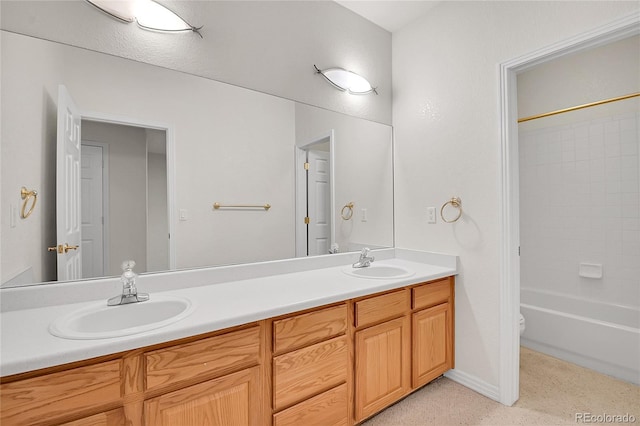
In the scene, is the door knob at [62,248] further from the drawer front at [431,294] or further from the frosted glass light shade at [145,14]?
the drawer front at [431,294]

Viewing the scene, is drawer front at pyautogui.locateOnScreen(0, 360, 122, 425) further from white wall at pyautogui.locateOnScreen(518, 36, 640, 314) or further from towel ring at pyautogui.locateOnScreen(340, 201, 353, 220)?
white wall at pyautogui.locateOnScreen(518, 36, 640, 314)

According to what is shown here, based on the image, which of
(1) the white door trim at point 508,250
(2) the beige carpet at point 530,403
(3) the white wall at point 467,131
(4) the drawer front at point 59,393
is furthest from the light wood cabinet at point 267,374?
(1) the white door trim at point 508,250

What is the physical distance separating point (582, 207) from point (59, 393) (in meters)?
3.50

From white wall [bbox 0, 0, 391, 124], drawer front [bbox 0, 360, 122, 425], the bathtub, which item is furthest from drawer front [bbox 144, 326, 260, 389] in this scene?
the bathtub

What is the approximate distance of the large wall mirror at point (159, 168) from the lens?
4.07ft

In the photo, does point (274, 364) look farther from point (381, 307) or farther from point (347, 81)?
point (347, 81)

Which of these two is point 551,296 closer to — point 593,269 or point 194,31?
point 593,269

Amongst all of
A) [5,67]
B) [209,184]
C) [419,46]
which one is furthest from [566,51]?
[5,67]

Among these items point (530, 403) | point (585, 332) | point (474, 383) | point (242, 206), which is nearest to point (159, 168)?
point (242, 206)

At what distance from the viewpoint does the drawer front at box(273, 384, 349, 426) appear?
4.27 feet

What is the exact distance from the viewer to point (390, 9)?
227cm

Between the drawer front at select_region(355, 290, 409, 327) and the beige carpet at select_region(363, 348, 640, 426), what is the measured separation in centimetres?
59

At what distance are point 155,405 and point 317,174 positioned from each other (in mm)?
1544

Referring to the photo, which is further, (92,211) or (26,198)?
(92,211)
